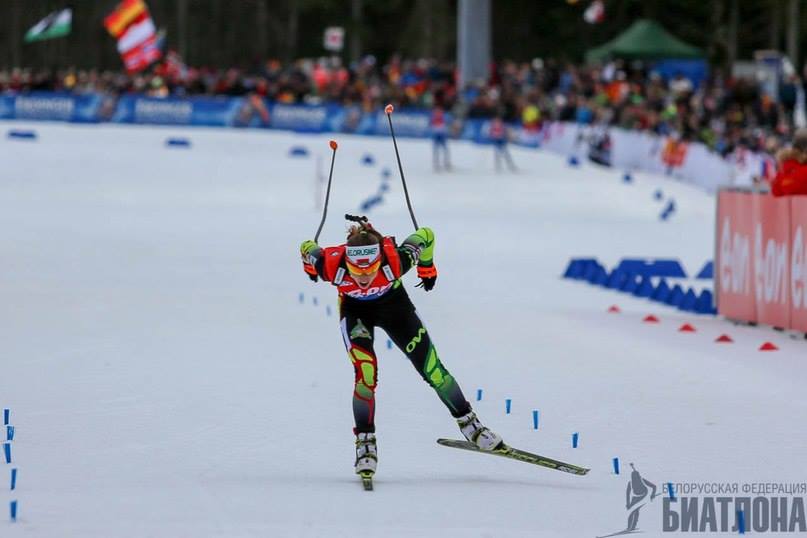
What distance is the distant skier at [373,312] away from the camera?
28.0ft

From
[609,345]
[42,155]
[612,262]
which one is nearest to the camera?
[609,345]

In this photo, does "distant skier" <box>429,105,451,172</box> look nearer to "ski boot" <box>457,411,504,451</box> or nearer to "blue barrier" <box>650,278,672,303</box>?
"blue barrier" <box>650,278,672,303</box>

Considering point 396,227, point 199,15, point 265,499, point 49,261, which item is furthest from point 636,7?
point 265,499

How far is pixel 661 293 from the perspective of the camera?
17.7 metres

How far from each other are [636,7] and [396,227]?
46803mm

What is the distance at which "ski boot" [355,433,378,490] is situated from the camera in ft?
27.7

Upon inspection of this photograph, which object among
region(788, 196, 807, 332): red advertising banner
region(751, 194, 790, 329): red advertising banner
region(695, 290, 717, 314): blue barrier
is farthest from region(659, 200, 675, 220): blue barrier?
region(788, 196, 807, 332): red advertising banner

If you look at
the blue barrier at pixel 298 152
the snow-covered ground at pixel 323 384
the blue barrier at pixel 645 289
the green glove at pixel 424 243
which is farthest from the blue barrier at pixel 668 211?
the green glove at pixel 424 243

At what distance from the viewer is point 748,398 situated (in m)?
11.4

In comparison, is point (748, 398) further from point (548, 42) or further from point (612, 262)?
point (548, 42)

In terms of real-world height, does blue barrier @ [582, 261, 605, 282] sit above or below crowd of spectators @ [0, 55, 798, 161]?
below

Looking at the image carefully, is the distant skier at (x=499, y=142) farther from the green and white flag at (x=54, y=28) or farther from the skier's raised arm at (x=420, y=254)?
the skier's raised arm at (x=420, y=254)

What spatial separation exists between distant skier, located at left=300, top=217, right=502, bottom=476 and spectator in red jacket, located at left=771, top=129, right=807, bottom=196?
270 inches

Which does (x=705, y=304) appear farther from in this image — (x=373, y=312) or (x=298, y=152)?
(x=298, y=152)
